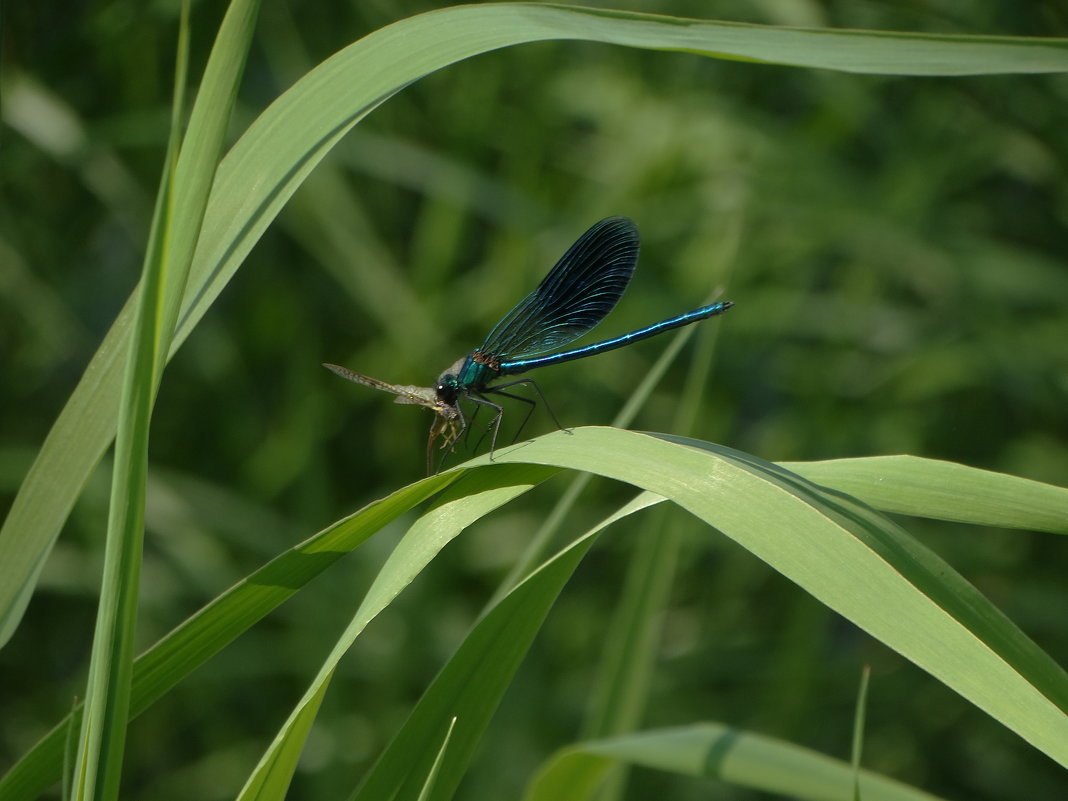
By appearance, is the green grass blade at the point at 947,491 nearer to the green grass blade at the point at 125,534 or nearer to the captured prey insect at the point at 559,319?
the green grass blade at the point at 125,534

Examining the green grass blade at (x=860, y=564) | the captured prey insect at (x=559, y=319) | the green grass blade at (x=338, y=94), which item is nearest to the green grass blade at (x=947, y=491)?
the green grass blade at (x=860, y=564)

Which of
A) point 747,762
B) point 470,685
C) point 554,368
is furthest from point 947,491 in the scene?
point 554,368

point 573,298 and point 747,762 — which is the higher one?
point 573,298

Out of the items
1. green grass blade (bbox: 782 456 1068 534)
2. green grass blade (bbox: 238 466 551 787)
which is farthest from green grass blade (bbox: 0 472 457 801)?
green grass blade (bbox: 782 456 1068 534)

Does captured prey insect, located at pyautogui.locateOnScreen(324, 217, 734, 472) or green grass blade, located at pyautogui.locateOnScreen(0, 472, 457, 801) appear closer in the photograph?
green grass blade, located at pyautogui.locateOnScreen(0, 472, 457, 801)

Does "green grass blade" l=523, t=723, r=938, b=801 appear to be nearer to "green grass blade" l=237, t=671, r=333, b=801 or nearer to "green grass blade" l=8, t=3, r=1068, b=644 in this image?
"green grass blade" l=237, t=671, r=333, b=801

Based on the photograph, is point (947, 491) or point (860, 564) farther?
point (947, 491)

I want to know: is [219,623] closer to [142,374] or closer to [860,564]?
[142,374]
